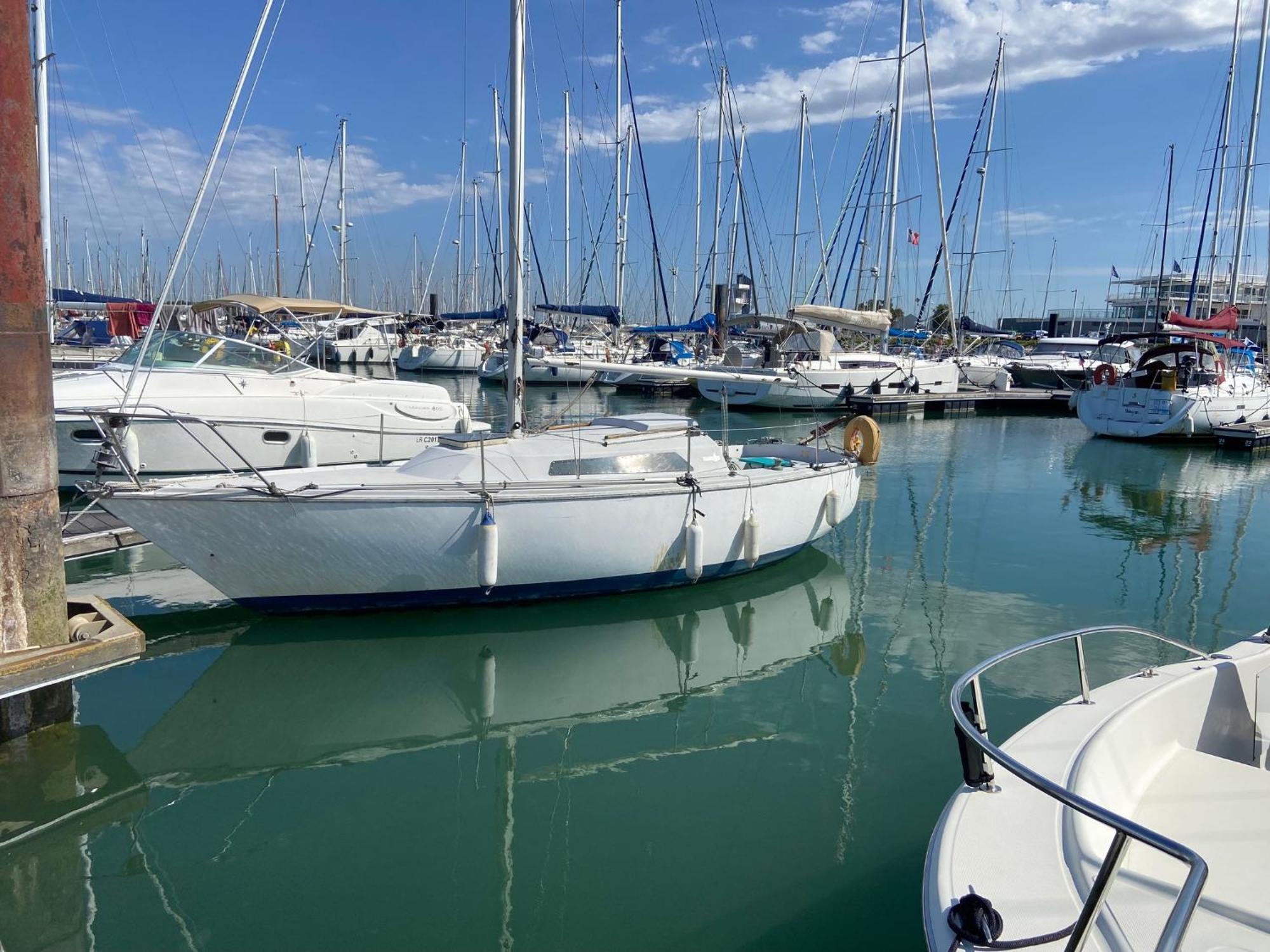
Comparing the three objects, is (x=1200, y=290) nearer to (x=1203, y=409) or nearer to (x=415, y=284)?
(x=1203, y=409)

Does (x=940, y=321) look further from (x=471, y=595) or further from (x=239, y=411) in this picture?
(x=471, y=595)

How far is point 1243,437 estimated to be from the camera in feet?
71.7

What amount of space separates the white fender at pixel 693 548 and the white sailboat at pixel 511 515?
0.8 inches

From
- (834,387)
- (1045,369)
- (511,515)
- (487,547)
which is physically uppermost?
(1045,369)

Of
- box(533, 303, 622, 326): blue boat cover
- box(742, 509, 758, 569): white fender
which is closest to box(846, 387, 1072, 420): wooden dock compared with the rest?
box(533, 303, 622, 326): blue boat cover

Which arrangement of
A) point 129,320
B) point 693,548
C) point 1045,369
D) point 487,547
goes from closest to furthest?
point 487,547 < point 693,548 < point 129,320 < point 1045,369

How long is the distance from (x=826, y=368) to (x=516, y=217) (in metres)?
20.5

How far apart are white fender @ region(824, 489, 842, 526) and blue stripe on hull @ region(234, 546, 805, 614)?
1579mm

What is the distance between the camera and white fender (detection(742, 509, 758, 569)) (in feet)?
30.5

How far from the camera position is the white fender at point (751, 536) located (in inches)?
365

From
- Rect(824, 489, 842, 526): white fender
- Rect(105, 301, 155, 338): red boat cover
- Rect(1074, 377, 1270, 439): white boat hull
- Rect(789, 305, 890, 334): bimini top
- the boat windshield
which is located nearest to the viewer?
Rect(824, 489, 842, 526): white fender

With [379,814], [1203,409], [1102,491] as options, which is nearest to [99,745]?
[379,814]

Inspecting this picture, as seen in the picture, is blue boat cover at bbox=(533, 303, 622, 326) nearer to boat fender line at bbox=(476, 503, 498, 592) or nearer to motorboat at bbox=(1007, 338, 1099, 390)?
motorboat at bbox=(1007, 338, 1099, 390)

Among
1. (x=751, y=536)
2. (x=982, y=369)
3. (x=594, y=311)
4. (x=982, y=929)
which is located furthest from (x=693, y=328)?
(x=982, y=929)
